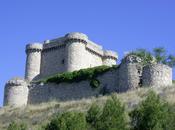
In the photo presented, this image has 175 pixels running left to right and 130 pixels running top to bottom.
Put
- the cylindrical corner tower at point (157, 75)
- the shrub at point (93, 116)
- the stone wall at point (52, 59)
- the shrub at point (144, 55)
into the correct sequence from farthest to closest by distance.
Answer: the stone wall at point (52, 59) → the shrub at point (144, 55) → the cylindrical corner tower at point (157, 75) → the shrub at point (93, 116)

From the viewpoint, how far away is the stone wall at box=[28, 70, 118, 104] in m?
50.4

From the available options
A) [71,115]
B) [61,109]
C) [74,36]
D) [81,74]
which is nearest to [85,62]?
[74,36]

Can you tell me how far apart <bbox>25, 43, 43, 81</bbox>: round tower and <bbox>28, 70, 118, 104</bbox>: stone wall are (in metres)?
4.91

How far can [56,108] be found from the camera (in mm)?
45750

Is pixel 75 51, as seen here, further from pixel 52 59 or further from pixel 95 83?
pixel 95 83

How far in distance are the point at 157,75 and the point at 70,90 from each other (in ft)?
27.0

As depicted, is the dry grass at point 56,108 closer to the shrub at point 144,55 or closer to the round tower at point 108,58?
the shrub at point 144,55

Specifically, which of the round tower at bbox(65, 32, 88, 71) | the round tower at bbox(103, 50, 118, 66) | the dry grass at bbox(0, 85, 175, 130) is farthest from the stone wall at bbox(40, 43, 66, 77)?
the dry grass at bbox(0, 85, 175, 130)

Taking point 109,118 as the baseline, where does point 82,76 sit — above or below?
above

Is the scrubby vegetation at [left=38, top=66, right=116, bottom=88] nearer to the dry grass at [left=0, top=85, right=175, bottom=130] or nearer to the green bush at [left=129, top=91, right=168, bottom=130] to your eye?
the dry grass at [left=0, top=85, right=175, bottom=130]

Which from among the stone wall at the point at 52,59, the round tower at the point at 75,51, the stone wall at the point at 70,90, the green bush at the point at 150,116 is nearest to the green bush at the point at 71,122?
the green bush at the point at 150,116

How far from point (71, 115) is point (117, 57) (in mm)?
29773

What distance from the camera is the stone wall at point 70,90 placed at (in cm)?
5038

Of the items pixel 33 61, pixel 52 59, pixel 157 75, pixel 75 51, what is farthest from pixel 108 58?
pixel 157 75
